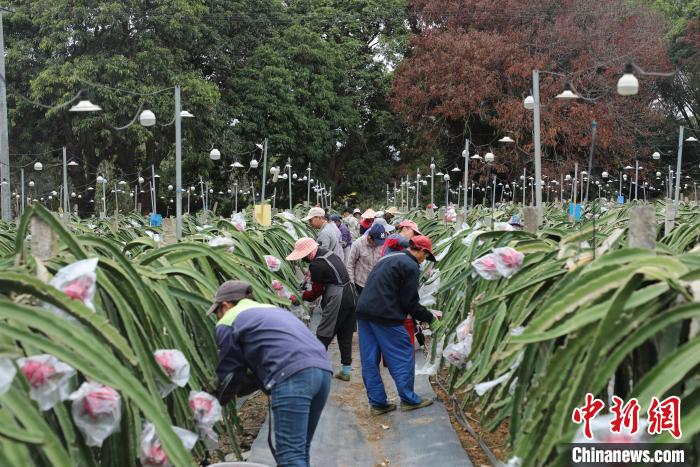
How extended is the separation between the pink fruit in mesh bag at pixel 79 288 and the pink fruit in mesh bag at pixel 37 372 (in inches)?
15.8

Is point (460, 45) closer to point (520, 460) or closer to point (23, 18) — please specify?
point (23, 18)

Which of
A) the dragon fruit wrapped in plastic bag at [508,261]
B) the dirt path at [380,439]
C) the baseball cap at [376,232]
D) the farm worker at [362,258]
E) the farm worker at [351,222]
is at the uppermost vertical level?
the dragon fruit wrapped in plastic bag at [508,261]

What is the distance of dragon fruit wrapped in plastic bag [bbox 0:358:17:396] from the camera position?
2.75 metres

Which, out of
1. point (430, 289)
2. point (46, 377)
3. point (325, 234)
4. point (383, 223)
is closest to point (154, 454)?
point (46, 377)

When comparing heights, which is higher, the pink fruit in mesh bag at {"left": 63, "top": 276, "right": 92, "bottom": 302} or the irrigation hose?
the pink fruit in mesh bag at {"left": 63, "top": 276, "right": 92, "bottom": 302}

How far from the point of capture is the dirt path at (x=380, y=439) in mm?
6355

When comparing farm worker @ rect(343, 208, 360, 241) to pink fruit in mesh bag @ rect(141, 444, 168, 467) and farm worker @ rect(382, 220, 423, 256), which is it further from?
pink fruit in mesh bag @ rect(141, 444, 168, 467)

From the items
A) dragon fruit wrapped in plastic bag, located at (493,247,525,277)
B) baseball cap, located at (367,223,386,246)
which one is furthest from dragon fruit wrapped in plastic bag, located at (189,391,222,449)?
baseball cap, located at (367,223,386,246)

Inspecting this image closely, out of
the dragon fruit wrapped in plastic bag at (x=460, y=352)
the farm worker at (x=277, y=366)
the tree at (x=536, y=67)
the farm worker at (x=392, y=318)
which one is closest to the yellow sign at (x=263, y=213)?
the farm worker at (x=392, y=318)

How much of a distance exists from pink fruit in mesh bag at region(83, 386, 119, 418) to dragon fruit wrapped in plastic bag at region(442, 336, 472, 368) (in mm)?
3202

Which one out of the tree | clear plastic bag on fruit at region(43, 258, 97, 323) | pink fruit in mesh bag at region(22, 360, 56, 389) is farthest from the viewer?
the tree

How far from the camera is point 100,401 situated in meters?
3.25

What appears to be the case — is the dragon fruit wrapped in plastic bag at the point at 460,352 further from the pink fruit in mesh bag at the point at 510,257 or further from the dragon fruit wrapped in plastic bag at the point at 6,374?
the dragon fruit wrapped in plastic bag at the point at 6,374

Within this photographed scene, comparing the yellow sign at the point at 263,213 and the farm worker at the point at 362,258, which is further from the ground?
the yellow sign at the point at 263,213
